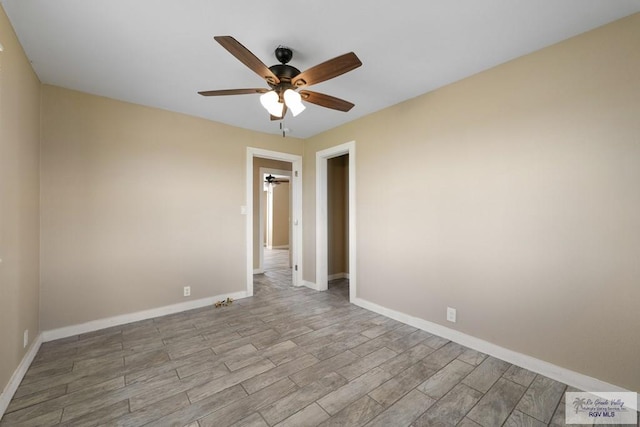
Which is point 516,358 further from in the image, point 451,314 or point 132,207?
point 132,207

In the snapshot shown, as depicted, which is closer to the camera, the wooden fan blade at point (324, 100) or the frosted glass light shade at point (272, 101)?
the frosted glass light shade at point (272, 101)

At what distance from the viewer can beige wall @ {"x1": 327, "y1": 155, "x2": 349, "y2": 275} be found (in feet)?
16.4

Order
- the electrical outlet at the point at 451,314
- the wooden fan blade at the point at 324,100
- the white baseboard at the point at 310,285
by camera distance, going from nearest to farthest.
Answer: the wooden fan blade at the point at 324,100, the electrical outlet at the point at 451,314, the white baseboard at the point at 310,285

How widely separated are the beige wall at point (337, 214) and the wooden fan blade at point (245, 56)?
312 centimetres

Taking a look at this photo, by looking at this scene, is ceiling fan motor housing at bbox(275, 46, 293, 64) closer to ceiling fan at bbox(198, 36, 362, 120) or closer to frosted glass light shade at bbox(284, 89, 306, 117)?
ceiling fan at bbox(198, 36, 362, 120)

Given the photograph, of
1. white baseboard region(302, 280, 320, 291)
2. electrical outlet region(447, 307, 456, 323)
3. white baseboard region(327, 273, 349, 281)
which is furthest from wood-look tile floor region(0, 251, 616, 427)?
white baseboard region(327, 273, 349, 281)

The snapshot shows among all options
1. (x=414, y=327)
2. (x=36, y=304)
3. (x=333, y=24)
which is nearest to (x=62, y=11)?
(x=333, y=24)

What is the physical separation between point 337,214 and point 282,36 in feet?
11.6

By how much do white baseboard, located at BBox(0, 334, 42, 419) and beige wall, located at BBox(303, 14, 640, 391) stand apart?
10.7 feet

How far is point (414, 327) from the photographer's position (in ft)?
9.52

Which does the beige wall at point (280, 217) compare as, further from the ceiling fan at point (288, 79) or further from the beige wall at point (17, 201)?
the ceiling fan at point (288, 79)

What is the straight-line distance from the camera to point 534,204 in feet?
6.89

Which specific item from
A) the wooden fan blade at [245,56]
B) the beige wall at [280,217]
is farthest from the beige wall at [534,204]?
the beige wall at [280,217]

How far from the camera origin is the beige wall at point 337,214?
5.01 meters
